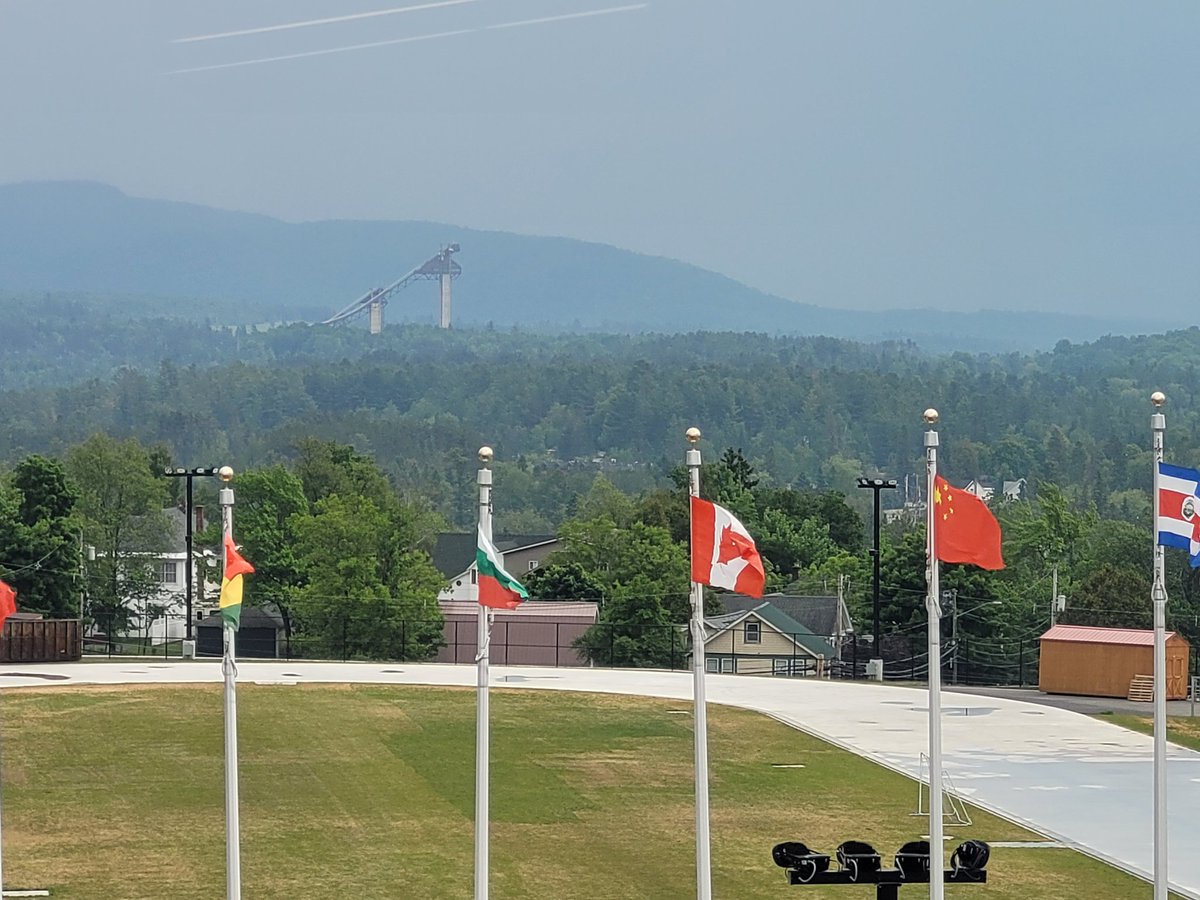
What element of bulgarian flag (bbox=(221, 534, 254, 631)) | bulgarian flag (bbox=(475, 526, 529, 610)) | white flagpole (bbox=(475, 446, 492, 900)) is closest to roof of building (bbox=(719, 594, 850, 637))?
white flagpole (bbox=(475, 446, 492, 900))

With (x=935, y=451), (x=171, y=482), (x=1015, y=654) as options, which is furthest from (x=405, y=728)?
(x=171, y=482)

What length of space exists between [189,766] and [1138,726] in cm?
2317

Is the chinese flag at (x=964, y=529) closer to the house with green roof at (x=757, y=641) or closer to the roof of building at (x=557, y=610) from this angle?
the house with green roof at (x=757, y=641)

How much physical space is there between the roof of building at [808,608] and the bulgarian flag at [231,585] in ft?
266

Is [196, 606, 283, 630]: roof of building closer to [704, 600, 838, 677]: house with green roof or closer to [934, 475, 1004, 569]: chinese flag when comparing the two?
[704, 600, 838, 677]: house with green roof

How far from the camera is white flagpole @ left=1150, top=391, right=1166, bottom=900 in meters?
23.1

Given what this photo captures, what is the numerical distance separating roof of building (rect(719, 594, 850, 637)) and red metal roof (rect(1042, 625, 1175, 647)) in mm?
45264

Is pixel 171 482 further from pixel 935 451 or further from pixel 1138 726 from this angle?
pixel 935 451

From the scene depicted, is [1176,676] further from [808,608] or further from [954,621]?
[808,608]

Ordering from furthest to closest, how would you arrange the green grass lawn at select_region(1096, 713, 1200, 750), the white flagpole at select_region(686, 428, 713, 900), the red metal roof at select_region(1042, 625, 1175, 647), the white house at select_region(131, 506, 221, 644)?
the white house at select_region(131, 506, 221, 644) → the red metal roof at select_region(1042, 625, 1175, 647) → the green grass lawn at select_region(1096, 713, 1200, 750) → the white flagpole at select_region(686, 428, 713, 900)

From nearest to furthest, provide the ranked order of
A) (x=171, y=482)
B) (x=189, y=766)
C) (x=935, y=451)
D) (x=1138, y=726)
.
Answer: (x=935, y=451) < (x=189, y=766) < (x=1138, y=726) < (x=171, y=482)

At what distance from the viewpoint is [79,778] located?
37.1 m

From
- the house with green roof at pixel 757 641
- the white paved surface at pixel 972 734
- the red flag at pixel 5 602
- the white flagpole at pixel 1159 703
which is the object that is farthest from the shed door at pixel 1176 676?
the red flag at pixel 5 602

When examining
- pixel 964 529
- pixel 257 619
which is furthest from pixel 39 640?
pixel 257 619
